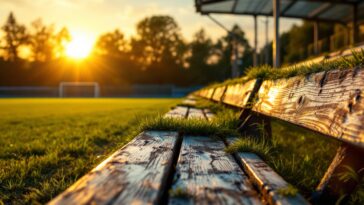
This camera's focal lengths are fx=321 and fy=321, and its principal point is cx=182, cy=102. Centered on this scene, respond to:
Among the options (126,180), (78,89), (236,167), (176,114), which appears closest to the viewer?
(126,180)

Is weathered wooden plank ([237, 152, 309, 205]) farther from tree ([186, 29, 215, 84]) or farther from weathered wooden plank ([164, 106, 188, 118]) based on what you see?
tree ([186, 29, 215, 84])

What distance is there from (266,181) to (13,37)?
80078 mm

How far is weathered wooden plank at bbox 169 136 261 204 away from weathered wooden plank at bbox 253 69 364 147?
0.38 metres

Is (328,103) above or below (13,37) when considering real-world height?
below

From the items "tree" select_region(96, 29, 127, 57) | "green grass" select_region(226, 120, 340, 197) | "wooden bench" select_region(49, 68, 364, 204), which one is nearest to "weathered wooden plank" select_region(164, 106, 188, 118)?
"green grass" select_region(226, 120, 340, 197)

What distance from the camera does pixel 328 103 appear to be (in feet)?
4.29

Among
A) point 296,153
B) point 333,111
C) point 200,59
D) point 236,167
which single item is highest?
point 200,59

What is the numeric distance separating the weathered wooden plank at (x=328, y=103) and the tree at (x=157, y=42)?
205 ft

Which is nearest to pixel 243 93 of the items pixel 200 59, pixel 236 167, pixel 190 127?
pixel 190 127

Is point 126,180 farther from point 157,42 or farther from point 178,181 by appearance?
point 157,42

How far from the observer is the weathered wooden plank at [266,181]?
41.0 inches

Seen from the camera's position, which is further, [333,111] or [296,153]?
[296,153]

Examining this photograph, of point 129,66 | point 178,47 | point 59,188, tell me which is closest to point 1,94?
point 129,66

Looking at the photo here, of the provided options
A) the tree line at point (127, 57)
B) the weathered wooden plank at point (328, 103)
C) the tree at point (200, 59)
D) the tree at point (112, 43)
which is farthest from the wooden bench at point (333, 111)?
the tree at point (112, 43)
